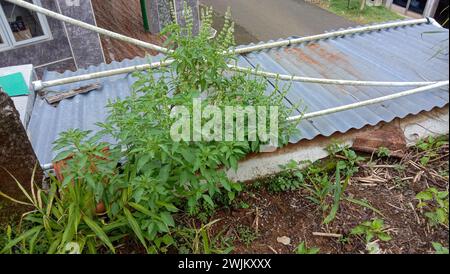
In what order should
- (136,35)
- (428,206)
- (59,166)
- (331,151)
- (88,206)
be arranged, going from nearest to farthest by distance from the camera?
(88,206) < (59,166) < (428,206) < (331,151) < (136,35)

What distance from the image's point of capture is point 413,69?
13.9 feet

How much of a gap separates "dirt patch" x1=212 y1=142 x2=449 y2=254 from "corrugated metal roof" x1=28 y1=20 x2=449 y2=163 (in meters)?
0.56

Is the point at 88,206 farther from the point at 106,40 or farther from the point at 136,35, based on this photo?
the point at 136,35

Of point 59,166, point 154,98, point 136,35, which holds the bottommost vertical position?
point 136,35

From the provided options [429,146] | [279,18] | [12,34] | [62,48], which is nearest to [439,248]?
[429,146]

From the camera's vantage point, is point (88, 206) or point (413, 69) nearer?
point (88, 206)

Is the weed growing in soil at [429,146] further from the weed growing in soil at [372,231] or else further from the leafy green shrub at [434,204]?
the weed growing in soil at [372,231]

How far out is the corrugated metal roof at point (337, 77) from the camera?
11.1 ft

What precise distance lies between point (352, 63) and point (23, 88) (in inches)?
156

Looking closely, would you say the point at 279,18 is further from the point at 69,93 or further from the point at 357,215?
the point at 357,215

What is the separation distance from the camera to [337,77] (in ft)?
13.6

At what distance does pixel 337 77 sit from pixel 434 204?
1.88m

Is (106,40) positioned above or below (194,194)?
below

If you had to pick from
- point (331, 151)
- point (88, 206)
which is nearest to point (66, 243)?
point (88, 206)
